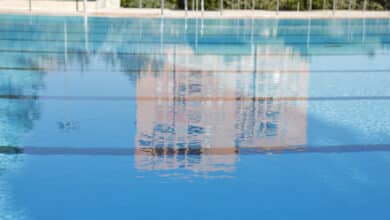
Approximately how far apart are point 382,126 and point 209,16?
1621 centimetres

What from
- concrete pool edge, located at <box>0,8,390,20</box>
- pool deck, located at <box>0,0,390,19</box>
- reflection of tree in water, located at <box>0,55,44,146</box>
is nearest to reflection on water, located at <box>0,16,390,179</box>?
reflection of tree in water, located at <box>0,55,44,146</box>

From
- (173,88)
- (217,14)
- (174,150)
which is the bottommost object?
(174,150)

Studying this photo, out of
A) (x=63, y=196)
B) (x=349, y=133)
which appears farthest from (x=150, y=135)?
(x=349, y=133)

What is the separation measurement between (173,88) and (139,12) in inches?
575

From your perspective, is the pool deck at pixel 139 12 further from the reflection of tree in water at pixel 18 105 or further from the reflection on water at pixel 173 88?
the reflection of tree in water at pixel 18 105

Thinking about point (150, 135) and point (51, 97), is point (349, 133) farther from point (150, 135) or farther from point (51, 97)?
point (51, 97)

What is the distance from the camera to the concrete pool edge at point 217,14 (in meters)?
21.7

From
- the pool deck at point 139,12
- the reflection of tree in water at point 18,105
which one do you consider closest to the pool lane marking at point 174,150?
the reflection of tree in water at point 18,105

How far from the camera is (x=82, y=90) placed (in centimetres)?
873

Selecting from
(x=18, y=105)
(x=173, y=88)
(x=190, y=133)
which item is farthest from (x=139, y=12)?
(x=190, y=133)

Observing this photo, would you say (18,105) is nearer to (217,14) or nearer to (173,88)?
(173,88)

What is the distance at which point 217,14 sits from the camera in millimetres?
23625

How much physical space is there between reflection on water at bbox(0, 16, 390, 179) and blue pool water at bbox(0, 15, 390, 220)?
3cm

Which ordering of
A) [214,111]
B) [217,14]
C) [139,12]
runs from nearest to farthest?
[214,111]
[139,12]
[217,14]
